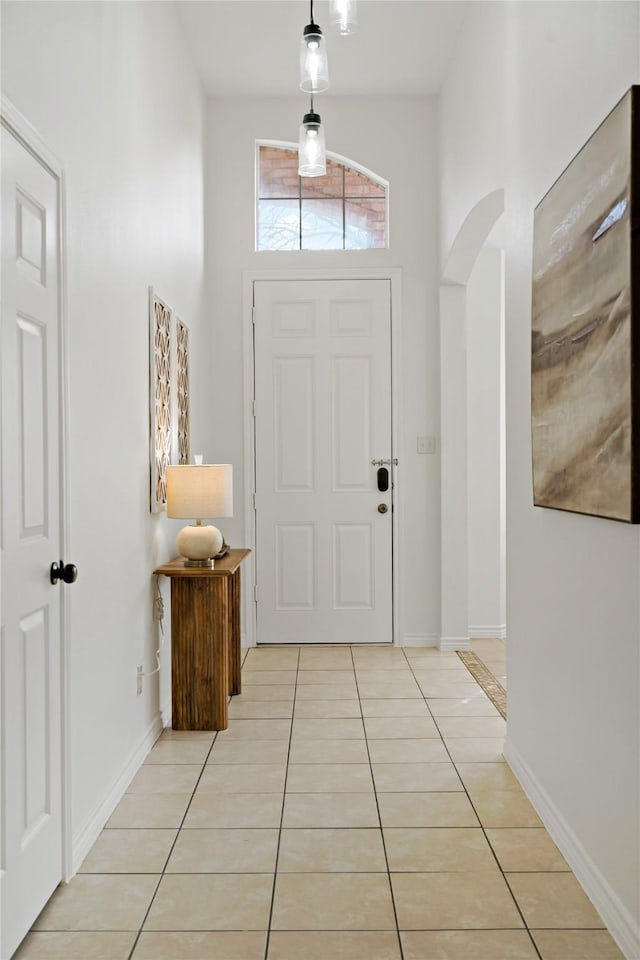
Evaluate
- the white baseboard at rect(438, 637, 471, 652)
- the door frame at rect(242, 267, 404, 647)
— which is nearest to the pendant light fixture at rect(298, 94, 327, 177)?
the door frame at rect(242, 267, 404, 647)

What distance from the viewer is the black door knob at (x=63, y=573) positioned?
2131mm

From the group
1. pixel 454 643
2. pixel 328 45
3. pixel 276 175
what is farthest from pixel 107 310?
pixel 454 643

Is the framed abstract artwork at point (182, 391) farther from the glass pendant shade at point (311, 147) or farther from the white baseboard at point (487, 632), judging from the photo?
the white baseboard at point (487, 632)

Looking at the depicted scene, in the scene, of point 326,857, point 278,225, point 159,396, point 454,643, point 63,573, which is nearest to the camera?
point 63,573

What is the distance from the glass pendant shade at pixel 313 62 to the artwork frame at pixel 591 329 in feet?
3.61

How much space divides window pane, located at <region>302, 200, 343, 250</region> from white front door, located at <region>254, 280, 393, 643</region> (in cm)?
29

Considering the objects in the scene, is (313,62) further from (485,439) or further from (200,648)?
(485,439)

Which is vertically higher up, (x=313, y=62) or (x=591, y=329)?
(x=313, y=62)

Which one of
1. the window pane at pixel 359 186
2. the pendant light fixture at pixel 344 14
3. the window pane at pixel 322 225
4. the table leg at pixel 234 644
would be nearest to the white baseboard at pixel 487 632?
the table leg at pixel 234 644

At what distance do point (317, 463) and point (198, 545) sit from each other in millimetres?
1793

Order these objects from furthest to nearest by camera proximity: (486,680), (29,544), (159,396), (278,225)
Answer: (278,225) < (486,680) < (159,396) < (29,544)

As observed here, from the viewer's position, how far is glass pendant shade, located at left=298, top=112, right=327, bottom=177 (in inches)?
146

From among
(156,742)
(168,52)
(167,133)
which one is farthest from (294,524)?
(168,52)

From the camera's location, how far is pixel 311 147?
3.72 m
